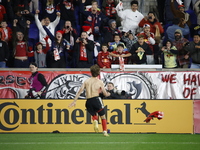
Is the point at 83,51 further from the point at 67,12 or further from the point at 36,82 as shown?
the point at 36,82

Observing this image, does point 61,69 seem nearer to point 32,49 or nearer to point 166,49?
point 32,49

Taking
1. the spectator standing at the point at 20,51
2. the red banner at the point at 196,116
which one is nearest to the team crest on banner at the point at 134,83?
the red banner at the point at 196,116

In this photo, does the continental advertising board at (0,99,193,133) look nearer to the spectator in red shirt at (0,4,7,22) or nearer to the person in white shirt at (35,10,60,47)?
the person in white shirt at (35,10,60,47)

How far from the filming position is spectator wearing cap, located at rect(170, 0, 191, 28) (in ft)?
58.9

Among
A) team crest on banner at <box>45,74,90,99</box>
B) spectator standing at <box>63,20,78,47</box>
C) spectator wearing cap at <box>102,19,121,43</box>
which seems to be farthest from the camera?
spectator wearing cap at <box>102,19,121,43</box>

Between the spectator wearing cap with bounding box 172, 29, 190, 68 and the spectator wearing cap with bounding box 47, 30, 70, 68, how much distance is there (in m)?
3.87

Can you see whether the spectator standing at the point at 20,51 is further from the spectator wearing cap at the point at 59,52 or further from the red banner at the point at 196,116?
the red banner at the point at 196,116

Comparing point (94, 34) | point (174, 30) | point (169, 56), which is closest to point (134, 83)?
point (169, 56)

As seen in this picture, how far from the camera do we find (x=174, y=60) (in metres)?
16.3

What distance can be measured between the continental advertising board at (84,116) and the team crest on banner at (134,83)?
2080mm

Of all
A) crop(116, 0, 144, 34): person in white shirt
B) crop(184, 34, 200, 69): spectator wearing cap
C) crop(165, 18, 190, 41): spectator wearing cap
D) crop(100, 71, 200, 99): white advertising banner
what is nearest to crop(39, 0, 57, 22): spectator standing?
crop(116, 0, 144, 34): person in white shirt

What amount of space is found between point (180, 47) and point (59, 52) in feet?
14.0

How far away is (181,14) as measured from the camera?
1830 centimetres

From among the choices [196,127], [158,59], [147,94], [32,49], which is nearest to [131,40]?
[158,59]
